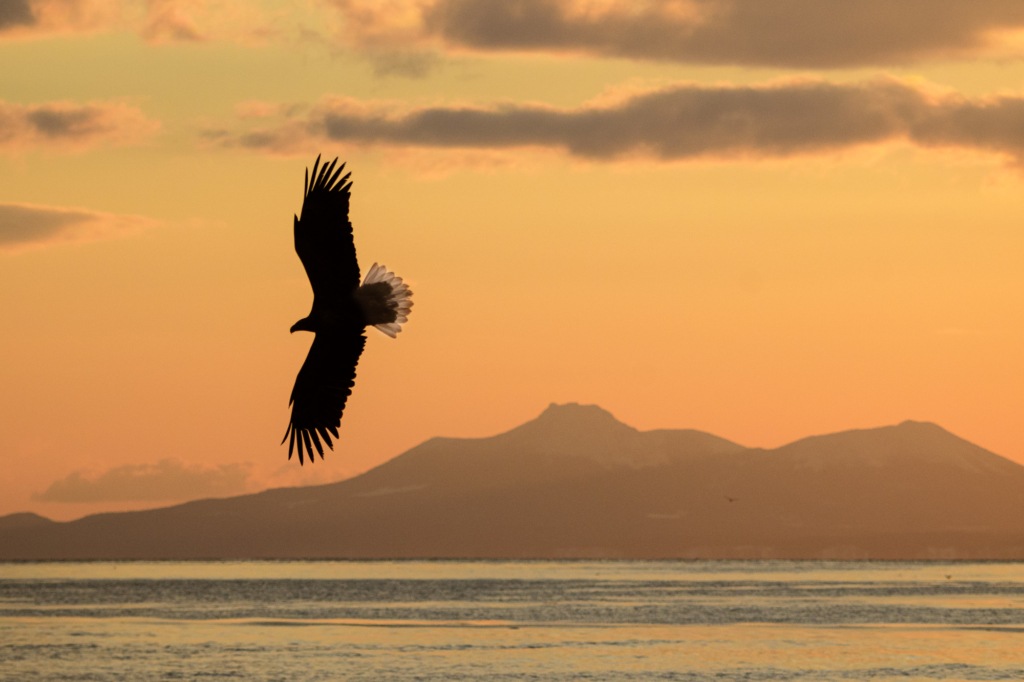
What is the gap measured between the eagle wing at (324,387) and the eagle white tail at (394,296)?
719 millimetres

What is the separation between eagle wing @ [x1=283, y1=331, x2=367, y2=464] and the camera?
1677cm

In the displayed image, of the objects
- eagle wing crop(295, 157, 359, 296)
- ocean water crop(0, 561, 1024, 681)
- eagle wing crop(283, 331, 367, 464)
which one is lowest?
ocean water crop(0, 561, 1024, 681)

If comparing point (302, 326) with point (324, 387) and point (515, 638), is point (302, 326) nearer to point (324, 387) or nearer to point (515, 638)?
point (324, 387)

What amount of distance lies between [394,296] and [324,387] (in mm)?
1645

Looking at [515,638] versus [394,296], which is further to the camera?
[515,638]

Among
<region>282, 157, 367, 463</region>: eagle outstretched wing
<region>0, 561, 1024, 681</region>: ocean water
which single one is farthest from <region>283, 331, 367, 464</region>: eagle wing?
<region>0, 561, 1024, 681</region>: ocean water

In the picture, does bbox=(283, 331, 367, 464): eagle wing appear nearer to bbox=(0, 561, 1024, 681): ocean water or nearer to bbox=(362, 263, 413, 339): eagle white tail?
bbox=(362, 263, 413, 339): eagle white tail

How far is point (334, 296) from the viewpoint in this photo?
632 inches

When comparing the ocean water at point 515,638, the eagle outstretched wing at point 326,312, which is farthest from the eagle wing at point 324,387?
the ocean water at point 515,638

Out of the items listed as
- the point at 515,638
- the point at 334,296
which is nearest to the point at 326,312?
the point at 334,296

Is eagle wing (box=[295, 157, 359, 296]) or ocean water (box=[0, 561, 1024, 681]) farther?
ocean water (box=[0, 561, 1024, 681])

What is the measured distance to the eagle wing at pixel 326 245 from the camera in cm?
1594

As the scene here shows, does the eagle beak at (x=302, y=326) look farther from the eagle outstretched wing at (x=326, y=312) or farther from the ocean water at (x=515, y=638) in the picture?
the ocean water at (x=515, y=638)

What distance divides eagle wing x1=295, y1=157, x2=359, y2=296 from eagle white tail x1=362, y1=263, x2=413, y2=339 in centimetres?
39
